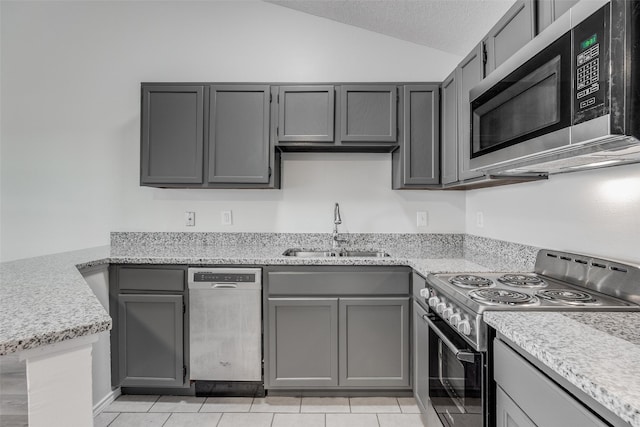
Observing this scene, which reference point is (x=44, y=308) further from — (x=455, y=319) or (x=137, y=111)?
(x=137, y=111)

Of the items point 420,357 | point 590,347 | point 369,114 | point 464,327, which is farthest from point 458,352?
point 369,114

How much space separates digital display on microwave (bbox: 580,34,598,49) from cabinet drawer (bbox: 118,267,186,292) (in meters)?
2.21

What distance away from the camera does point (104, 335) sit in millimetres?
2182

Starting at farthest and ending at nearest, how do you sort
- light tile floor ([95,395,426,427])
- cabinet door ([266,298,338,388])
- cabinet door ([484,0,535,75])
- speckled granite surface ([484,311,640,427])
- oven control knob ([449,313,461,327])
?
1. cabinet door ([266,298,338,388])
2. light tile floor ([95,395,426,427])
3. cabinet door ([484,0,535,75])
4. oven control knob ([449,313,461,327])
5. speckled granite surface ([484,311,640,427])

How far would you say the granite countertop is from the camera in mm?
874

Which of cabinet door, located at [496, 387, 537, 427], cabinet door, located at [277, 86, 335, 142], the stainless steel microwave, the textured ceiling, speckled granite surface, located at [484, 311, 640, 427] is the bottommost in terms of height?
cabinet door, located at [496, 387, 537, 427]

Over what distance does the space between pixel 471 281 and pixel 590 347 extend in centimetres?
72

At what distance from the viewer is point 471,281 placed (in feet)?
5.15

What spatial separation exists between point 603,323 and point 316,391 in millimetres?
1742

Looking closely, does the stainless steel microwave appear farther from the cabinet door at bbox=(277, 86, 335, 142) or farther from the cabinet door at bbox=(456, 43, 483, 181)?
the cabinet door at bbox=(277, 86, 335, 142)

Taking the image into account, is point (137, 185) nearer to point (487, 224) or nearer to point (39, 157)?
point (39, 157)

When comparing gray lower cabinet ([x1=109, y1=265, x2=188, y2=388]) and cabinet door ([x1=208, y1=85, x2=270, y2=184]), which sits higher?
cabinet door ([x1=208, y1=85, x2=270, y2=184])

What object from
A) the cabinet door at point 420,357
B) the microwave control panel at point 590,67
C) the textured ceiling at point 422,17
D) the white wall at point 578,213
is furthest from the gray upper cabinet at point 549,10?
the cabinet door at point 420,357

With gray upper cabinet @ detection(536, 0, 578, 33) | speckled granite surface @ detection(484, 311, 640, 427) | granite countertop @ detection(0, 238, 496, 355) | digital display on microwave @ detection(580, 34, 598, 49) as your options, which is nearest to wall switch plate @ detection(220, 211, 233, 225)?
granite countertop @ detection(0, 238, 496, 355)
